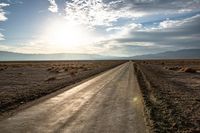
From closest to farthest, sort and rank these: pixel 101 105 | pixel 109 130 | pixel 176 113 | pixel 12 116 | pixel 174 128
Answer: pixel 109 130
pixel 174 128
pixel 12 116
pixel 176 113
pixel 101 105

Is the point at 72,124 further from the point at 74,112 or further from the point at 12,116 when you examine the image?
the point at 12,116

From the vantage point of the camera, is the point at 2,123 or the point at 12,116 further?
the point at 12,116

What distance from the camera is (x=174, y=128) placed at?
8.34 meters

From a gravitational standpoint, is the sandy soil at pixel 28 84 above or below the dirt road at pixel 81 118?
below

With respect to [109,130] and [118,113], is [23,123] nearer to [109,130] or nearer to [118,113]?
[109,130]

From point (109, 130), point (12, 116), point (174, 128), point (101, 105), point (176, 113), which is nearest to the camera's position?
point (109, 130)

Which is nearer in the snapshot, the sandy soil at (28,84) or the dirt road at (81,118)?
the dirt road at (81,118)

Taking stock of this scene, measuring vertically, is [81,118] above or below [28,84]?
above

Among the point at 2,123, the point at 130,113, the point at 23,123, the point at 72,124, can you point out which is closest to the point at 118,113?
the point at 130,113

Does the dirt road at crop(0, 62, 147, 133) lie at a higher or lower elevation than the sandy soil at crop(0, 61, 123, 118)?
higher

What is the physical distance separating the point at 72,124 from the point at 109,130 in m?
1.40

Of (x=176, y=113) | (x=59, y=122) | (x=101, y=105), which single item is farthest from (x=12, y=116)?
(x=176, y=113)

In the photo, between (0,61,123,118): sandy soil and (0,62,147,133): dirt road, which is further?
(0,61,123,118): sandy soil

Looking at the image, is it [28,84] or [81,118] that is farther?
[28,84]
